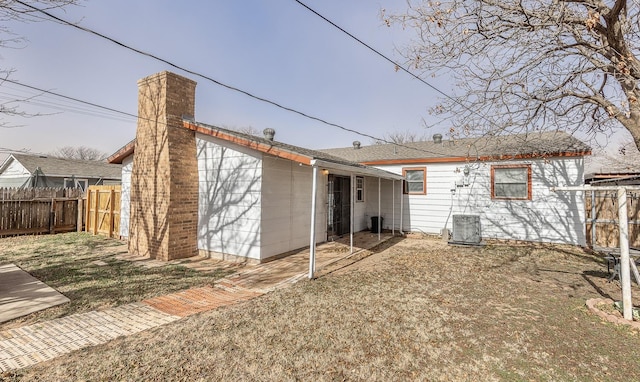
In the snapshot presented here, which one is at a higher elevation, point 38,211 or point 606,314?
point 38,211

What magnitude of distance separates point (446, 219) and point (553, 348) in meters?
8.80

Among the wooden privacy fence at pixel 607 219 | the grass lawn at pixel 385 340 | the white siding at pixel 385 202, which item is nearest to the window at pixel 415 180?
the white siding at pixel 385 202

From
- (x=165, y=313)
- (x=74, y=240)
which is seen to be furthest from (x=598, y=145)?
(x=74, y=240)

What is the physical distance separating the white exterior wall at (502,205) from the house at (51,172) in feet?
69.4

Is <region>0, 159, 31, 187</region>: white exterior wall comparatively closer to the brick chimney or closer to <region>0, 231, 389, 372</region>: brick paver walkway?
the brick chimney

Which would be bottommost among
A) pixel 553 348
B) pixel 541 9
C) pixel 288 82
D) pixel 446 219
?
pixel 553 348

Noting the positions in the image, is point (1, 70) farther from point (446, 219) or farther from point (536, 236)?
point (536, 236)

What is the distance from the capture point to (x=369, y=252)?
912cm

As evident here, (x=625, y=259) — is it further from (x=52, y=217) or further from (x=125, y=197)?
(x=52, y=217)

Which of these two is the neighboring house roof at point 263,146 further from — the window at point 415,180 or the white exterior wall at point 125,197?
the window at point 415,180

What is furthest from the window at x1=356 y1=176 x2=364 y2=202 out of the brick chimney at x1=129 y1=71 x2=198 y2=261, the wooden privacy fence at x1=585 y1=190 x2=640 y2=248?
the wooden privacy fence at x1=585 y1=190 x2=640 y2=248

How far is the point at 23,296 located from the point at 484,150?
14.1m

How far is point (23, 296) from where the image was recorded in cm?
Answer: 510

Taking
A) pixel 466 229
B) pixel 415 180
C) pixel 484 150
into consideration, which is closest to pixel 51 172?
pixel 415 180
